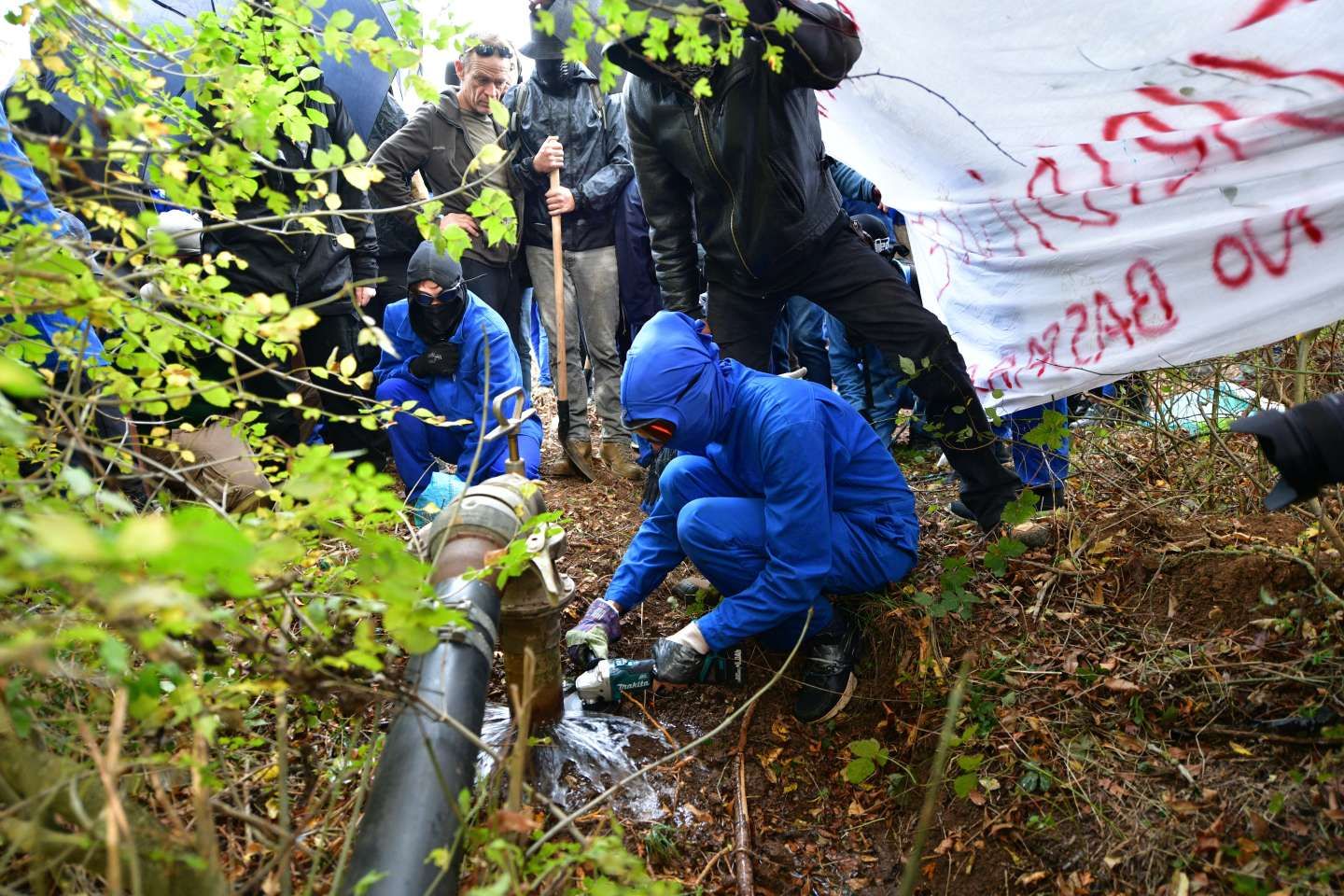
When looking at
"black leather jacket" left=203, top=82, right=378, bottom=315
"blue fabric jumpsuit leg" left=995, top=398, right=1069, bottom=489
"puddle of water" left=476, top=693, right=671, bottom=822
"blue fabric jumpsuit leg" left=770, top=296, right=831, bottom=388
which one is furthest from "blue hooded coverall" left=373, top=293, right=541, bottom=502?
"blue fabric jumpsuit leg" left=995, top=398, right=1069, bottom=489

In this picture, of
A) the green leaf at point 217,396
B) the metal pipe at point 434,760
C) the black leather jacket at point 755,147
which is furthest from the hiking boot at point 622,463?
the green leaf at point 217,396

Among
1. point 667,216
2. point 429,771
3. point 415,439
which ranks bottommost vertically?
point 415,439

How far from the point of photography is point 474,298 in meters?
5.01

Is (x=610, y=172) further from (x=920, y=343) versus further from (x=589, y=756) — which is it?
(x=589, y=756)

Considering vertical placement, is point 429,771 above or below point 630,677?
above

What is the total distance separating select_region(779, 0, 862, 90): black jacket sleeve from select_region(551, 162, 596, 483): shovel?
105 inches

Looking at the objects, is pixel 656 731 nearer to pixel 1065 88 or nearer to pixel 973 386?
pixel 973 386

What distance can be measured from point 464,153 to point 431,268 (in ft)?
5.29

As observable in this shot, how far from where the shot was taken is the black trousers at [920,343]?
3514 millimetres

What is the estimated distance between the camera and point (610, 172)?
5.82 m

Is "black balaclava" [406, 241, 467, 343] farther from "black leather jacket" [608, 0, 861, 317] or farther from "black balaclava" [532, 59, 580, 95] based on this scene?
"black balaclava" [532, 59, 580, 95]

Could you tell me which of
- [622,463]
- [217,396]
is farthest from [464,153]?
[217,396]

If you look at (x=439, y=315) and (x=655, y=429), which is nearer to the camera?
(x=655, y=429)

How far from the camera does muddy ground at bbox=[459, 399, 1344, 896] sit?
2223 mm
